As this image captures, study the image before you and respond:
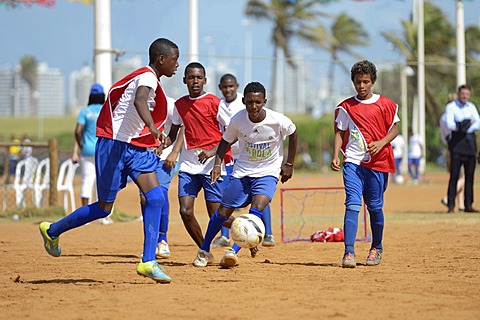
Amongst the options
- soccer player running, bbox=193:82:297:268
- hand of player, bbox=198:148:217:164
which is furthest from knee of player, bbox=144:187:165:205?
hand of player, bbox=198:148:217:164

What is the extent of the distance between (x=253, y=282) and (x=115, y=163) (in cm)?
159

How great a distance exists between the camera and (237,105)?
35.3 feet

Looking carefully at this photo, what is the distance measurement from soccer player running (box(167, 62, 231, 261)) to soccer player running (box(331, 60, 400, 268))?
61.3 inches

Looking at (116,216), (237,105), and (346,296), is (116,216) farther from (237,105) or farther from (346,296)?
(346,296)

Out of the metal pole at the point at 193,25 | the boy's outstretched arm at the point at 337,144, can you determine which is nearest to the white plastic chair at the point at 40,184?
the metal pole at the point at 193,25

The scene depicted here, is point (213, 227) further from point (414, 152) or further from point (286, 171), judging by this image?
point (414, 152)

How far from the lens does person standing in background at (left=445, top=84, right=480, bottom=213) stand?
15727mm

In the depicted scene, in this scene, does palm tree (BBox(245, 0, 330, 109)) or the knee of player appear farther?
palm tree (BBox(245, 0, 330, 109))

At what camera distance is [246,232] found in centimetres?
855

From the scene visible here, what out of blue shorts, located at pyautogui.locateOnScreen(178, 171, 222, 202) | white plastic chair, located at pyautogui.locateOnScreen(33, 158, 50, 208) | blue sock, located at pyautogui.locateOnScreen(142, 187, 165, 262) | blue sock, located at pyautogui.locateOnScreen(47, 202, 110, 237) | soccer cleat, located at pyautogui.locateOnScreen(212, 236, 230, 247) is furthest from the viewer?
white plastic chair, located at pyautogui.locateOnScreen(33, 158, 50, 208)

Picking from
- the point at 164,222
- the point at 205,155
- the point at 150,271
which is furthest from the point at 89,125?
the point at 150,271

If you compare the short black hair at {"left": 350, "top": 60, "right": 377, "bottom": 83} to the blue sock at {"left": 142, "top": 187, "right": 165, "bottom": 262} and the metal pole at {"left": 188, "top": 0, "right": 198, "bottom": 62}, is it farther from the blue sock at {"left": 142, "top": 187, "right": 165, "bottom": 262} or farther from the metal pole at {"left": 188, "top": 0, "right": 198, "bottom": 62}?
the metal pole at {"left": 188, "top": 0, "right": 198, "bottom": 62}

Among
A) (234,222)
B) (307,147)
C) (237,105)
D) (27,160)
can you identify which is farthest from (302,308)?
(307,147)

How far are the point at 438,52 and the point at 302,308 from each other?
5293 cm
